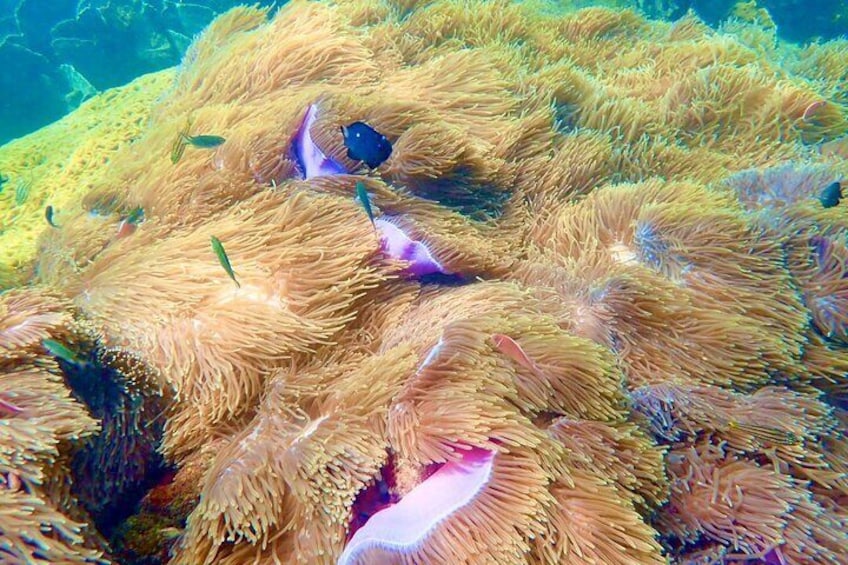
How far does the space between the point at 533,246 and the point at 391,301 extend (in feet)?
3.25

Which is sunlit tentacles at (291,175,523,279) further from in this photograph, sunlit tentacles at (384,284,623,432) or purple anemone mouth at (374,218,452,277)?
sunlit tentacles at (384,284,623,432)

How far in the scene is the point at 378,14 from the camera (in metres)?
3.98

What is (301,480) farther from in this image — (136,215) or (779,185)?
(779,185)

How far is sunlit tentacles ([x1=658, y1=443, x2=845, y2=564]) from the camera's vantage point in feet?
6.51

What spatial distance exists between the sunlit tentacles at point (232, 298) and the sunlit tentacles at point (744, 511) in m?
1.56

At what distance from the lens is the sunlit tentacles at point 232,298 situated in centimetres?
219

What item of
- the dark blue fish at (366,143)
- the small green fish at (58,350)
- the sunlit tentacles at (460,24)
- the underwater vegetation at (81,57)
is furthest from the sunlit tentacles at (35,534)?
the underwater vegetation at (81,57)

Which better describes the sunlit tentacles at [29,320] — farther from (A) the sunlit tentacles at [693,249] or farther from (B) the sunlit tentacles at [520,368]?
(A) the sunlit tentacles at [693,249]

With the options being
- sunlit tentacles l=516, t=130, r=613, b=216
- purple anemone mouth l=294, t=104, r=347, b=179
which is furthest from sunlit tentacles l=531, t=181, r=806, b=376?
purple anemone mouth l=294, t=104, r=347, b=179

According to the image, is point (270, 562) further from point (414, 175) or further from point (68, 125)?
point (68, 125)

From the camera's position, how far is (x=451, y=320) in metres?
2.34

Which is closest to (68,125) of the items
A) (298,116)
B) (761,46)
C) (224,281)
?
(298,116)

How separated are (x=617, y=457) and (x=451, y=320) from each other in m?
0.84

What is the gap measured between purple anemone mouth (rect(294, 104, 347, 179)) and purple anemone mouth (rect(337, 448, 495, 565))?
1.68 m
